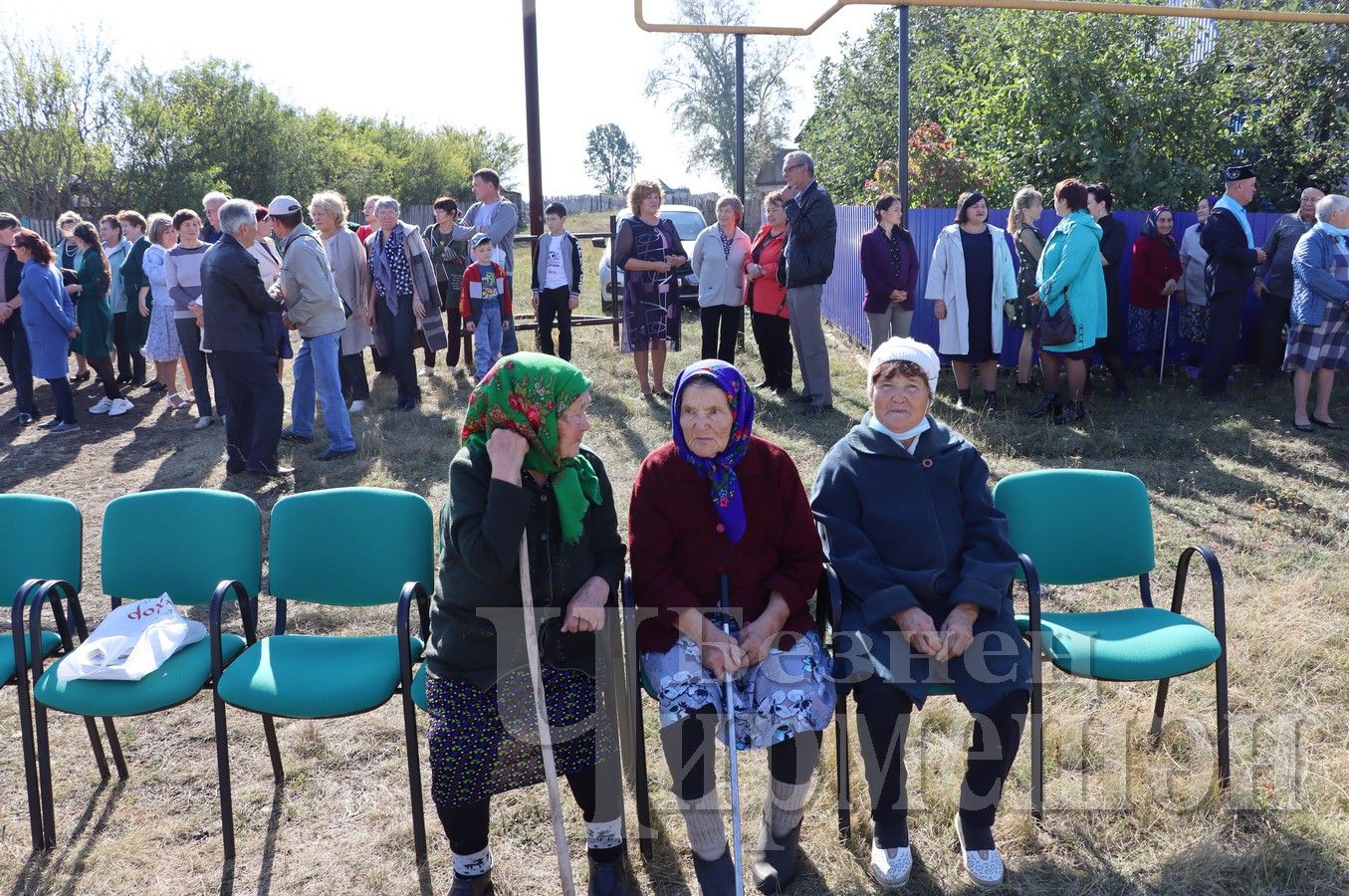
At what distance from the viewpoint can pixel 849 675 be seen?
3.05 metres

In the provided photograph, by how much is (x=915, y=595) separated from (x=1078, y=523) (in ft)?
2.78

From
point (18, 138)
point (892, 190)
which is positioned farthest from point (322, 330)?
point (18, 138)

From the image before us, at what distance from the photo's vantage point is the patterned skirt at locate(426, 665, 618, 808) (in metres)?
2.82

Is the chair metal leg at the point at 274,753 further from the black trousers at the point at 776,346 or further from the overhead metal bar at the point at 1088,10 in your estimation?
the black trousers at the point at 776,346

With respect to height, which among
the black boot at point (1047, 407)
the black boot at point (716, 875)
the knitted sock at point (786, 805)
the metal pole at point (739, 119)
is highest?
the metal pole at point (739, 119)

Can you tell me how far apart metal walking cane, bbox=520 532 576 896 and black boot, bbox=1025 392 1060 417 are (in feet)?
20.0

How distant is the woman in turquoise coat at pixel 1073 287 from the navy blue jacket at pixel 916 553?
5080 mm

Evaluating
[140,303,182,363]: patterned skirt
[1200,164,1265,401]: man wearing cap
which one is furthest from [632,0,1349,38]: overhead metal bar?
[140,303,182,363]: patterned skirt

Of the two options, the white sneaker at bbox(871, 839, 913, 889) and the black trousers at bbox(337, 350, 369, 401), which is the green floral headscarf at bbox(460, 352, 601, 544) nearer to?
the white sneaker at bbox(871, 839, 913, 889)

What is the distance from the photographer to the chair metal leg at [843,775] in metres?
3.16

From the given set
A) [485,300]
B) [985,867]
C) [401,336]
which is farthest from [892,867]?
[485,300]

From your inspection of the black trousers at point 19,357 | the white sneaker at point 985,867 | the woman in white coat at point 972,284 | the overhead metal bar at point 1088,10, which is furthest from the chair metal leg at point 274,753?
the black trousers at point 19,357

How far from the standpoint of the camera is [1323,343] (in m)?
7.30

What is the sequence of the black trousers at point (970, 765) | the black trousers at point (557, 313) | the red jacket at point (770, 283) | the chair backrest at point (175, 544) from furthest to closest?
the black trousers at point (557, 313) < the red jacket at point (770, 283) < the chair backrest at point (175, 544) < the black trousers at point (970, 765)
